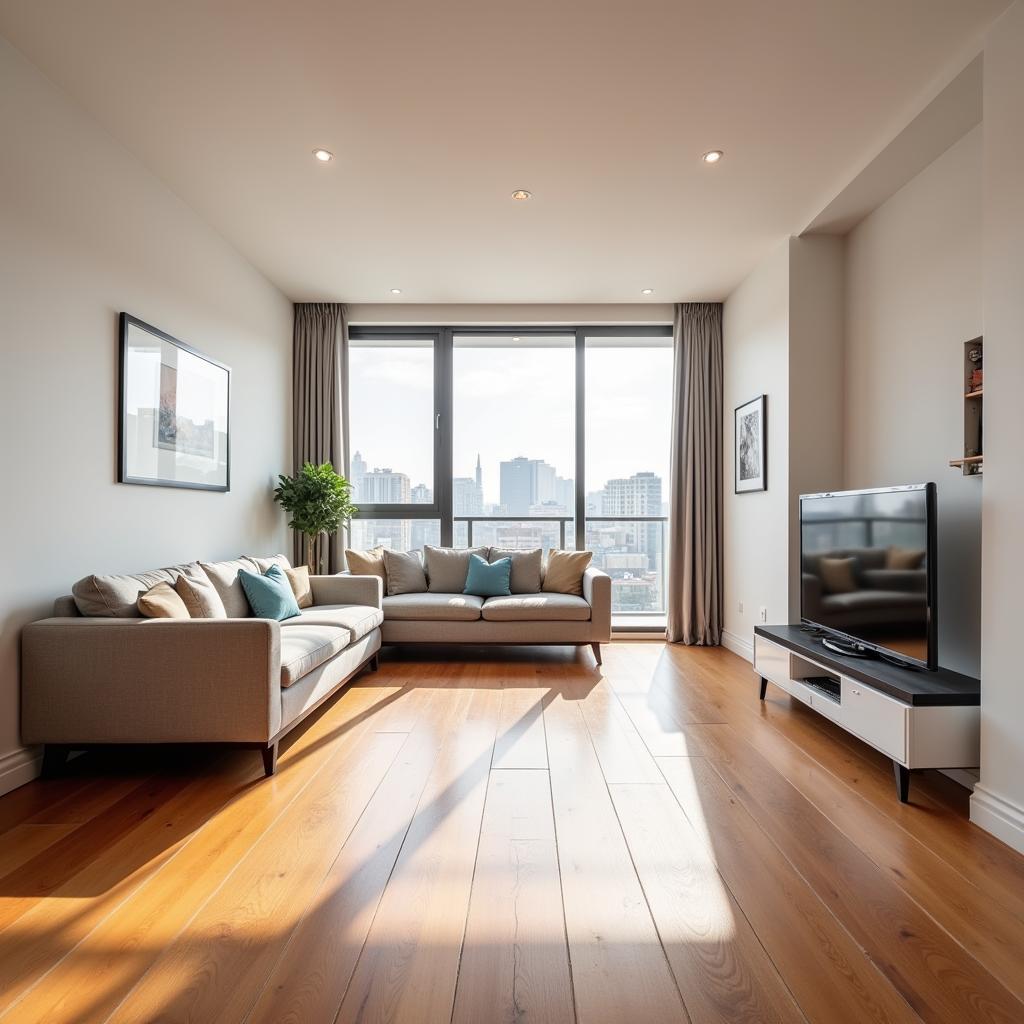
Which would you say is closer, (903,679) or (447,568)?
(903,679)

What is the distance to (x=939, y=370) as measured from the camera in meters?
2.85

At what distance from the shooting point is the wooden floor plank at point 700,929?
1.28 m

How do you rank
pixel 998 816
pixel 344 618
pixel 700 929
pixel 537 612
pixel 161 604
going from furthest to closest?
pixel 537 612, pixel 344 618, pixel 161 604, pixel 998 816, pixel 700 929

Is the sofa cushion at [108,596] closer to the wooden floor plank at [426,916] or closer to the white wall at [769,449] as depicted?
the wooden floor plank at [426,916]

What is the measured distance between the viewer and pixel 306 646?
2.91 metres

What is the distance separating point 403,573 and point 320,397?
65.1 inches

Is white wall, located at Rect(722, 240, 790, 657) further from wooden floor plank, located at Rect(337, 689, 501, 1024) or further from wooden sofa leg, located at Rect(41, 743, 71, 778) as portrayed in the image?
wooden sofa leg, located at Rect(41, 743, 71, 778)

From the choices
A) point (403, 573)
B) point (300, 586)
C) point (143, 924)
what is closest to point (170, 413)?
point (300, 586)

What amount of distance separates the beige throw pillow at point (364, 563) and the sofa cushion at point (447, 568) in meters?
0.36

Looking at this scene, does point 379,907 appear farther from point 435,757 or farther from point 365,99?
point 365,99

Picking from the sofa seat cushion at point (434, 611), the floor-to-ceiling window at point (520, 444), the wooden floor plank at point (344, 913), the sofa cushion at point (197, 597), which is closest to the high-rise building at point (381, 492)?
the floor-to-ceiling window at point (520, 444)

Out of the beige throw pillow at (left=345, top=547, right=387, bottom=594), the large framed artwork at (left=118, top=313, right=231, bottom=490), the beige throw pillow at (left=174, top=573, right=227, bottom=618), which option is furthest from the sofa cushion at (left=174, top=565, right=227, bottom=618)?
the beige throw pillow at (left=345, top=547, right=387, bottom=594)

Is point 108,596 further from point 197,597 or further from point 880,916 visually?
point 880,916

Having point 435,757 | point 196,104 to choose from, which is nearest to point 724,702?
point 435,757
